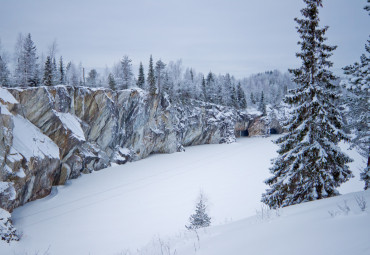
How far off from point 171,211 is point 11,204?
11690mm

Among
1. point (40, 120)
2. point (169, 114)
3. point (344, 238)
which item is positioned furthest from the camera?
point (169, 114)

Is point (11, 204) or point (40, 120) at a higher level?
point (40, 120)

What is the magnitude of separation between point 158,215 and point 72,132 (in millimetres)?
14230

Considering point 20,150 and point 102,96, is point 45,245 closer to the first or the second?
point 20,150

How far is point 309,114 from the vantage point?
31.0ft

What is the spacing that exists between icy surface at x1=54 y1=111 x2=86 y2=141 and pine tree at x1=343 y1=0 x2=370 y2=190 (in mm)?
24643

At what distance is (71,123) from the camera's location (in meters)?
22.9

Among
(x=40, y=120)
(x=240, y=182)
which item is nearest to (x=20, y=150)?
(x=40, y=120)

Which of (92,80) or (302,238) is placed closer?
(302,238)

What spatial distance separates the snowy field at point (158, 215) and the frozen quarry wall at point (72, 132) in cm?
196

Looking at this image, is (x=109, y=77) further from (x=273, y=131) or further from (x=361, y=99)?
(x=273, y=131)

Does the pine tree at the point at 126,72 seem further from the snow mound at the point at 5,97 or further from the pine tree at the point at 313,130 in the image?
the pine tree at the point at 313,130

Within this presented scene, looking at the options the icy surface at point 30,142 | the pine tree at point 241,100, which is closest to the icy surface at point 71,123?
the icy surface at point 30,142

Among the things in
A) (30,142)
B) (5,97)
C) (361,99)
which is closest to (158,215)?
(30,142)
